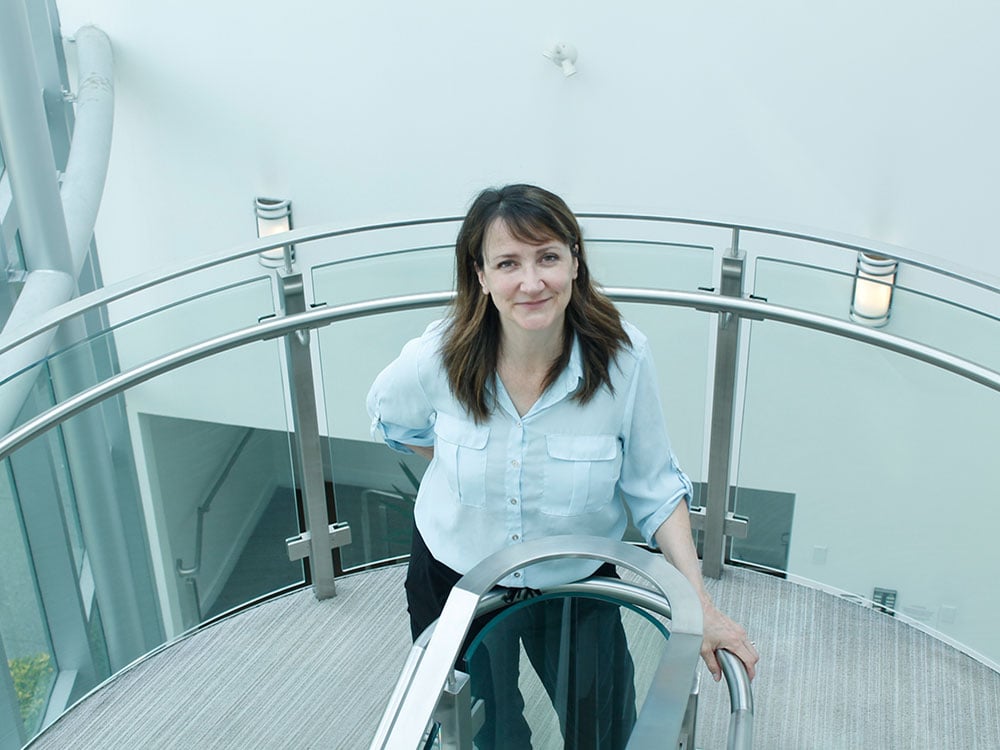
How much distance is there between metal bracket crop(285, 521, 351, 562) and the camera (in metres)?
3.45

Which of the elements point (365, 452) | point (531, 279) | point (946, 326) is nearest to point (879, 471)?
point (946, 326)

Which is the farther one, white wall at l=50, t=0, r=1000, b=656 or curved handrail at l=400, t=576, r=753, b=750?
white wall at l=50, t=0, r=1000, b=656

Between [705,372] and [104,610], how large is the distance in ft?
6.45

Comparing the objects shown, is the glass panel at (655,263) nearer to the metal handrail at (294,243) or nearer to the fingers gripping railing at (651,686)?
the metal handrail at (294,243)

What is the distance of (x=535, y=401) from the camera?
7.33 feet

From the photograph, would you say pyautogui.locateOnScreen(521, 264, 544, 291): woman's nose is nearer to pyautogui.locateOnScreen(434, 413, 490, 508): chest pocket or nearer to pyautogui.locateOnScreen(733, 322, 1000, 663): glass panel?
pyautogui.locateOnScreen(434, 413, 490, 508): chest pocket

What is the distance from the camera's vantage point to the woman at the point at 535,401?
2.12 meters

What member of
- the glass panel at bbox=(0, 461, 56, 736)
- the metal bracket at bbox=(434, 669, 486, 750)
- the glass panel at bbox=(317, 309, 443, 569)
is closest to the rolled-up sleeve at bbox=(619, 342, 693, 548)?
the metal bracket at bbox=(434, 669, 486, 750)

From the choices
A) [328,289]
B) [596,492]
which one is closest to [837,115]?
[328,289]

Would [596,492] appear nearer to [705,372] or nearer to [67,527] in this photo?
[705,372]

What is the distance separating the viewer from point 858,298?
3.03m

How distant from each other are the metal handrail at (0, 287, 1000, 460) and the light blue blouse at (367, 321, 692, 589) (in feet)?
2.64

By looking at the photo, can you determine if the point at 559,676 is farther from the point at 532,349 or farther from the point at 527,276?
the point at 527,276

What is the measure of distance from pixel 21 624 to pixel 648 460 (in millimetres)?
1926
